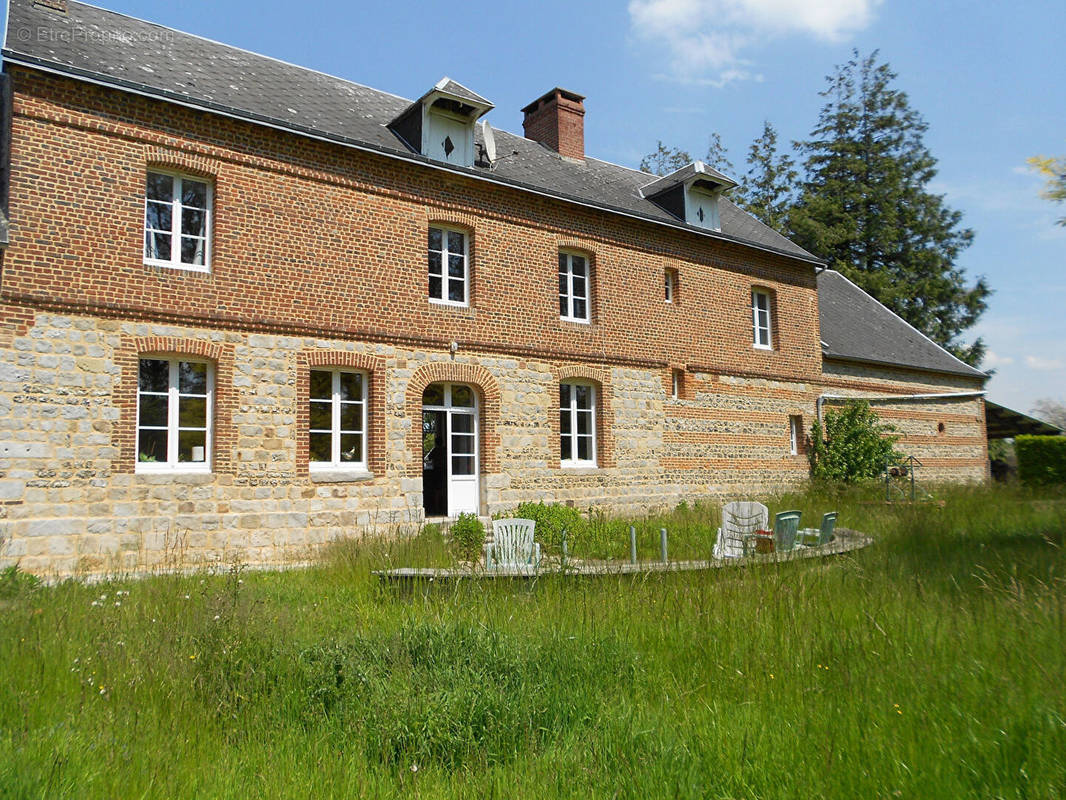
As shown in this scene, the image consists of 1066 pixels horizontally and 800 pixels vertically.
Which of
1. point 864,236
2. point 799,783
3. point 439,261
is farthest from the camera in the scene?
point 864,236

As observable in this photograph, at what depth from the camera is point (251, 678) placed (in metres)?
4.61

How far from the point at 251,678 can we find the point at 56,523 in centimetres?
663

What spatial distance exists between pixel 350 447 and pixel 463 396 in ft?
8.09

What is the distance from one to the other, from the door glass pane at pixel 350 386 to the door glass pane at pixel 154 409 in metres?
2.69

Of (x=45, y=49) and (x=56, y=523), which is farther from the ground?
(x=45, y=49)

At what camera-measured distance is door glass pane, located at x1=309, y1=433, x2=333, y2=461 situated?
39.5 ft

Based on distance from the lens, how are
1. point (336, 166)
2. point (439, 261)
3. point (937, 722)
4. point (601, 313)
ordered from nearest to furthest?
point (937, 722)
point (336, 166)
point (439, 261)
point (601, 313)

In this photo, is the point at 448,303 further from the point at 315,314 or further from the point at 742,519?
the point at 742,519

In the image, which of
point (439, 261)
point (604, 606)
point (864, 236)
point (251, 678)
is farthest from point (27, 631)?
point (864, 236)

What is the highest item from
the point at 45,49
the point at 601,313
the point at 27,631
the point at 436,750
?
the point at 45,49

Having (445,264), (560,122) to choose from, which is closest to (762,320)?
(560,122)

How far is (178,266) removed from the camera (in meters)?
11.0

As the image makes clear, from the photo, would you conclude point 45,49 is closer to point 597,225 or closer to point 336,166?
point 336,166

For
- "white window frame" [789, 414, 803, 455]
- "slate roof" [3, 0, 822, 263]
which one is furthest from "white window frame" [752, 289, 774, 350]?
"slate roof" [3, 0, 822, 263]
